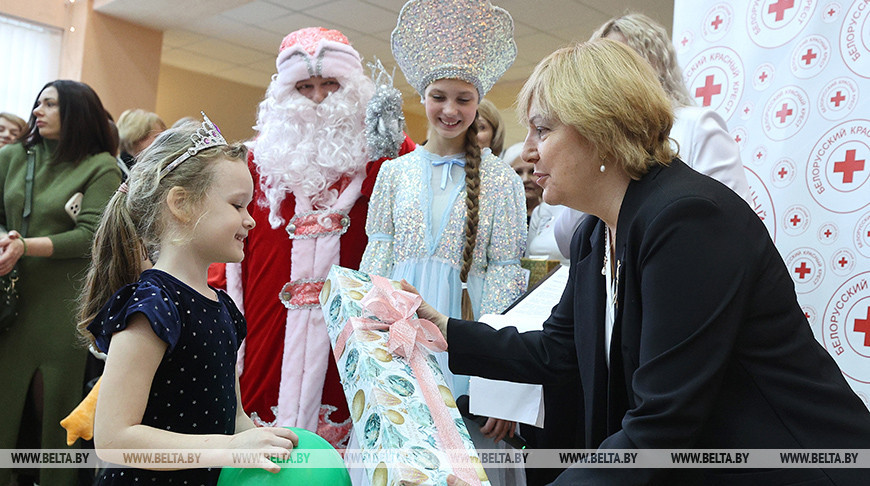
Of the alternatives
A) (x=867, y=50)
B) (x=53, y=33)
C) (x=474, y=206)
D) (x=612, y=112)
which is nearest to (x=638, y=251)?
(x=612, y=112)

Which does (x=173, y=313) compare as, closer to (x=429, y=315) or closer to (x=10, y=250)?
(x=429, y=315)

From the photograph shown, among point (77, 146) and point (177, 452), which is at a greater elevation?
point (77, 146)

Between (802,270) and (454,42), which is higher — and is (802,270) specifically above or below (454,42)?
below

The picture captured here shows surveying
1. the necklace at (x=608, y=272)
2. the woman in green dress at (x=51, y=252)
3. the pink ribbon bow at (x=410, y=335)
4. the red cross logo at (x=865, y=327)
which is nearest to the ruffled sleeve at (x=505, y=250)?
the pink ribbon bow at (x=410, y=335)

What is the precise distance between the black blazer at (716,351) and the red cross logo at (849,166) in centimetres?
130

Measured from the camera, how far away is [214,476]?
64.8 inches

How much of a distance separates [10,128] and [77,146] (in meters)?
2.05

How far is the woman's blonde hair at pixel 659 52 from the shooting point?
2.38 metres

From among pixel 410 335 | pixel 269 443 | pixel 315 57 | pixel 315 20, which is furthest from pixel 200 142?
pixel 315 20

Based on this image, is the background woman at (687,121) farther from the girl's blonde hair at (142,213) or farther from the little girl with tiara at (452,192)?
the girl's blonde hair at (142,213)

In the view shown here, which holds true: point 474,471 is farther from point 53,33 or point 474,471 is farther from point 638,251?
point 53,33

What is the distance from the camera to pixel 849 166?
2516mm

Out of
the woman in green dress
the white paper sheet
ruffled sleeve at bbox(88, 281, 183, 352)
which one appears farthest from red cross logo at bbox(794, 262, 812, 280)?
the woman in green dress

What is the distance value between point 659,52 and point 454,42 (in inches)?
28.6
